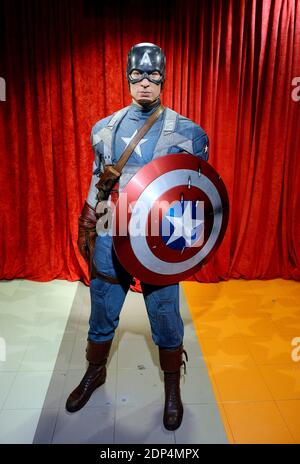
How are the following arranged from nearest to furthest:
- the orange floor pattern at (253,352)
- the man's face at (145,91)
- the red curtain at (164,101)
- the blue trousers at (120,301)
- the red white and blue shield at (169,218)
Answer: the red white and blue shield at (169,218)
the man's face at (145,91)
the blue trousers at (120,301)
the orange floor pattern at (253,352)
the red curtain at (164,101)

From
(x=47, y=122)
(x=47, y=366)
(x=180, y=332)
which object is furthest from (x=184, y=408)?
(x=47, y=122)

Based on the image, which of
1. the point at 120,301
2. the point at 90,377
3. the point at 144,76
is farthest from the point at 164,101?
the point at 90,377

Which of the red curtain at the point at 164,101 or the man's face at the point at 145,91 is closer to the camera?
the man's face at the point at 145,91

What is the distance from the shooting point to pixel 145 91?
1654 mm

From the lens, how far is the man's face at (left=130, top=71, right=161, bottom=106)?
1653 mm

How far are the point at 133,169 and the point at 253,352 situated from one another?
1335 mm

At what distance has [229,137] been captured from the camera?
3.07 meters

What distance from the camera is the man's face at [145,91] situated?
5.42 feet

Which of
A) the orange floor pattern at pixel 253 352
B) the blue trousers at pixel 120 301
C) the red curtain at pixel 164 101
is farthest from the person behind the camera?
the red curtain at pixel 164 101

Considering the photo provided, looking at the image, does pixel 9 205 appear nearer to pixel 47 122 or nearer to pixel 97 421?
pixel 47 122

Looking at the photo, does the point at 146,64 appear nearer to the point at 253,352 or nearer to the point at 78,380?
the point at 78,380

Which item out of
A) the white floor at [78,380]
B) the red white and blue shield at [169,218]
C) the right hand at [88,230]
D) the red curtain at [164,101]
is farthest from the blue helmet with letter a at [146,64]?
the white floor at [78,380]

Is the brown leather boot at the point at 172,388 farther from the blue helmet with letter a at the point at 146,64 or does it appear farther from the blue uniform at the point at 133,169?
the blue helmet with letter a at the point at 146,64

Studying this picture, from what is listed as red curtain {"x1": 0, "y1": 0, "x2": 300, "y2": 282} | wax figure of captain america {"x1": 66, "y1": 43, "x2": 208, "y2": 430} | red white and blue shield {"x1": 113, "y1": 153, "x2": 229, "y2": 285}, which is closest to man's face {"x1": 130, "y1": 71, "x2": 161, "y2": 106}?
wax figure of captain america {"x1": 66, "y1": 43, "x2": 208, "y2": 430}
